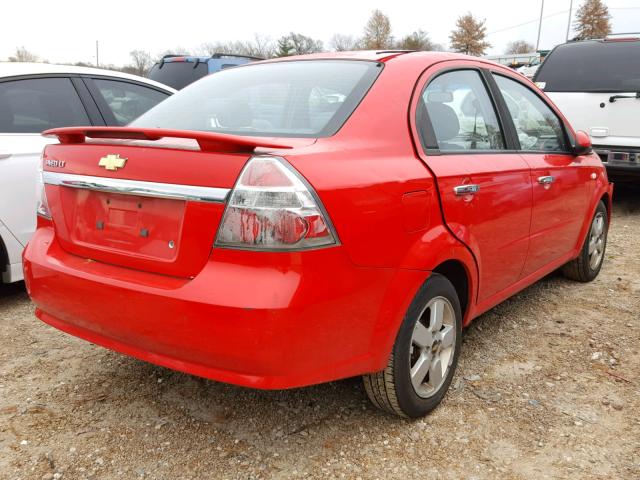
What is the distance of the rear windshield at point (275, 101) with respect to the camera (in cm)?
227

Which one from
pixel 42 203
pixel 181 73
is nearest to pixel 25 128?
pixel 42 203

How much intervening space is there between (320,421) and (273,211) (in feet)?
3.60

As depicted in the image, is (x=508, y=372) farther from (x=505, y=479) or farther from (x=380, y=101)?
(x=380, y=101)

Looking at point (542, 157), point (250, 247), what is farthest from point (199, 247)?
point (542, 157)

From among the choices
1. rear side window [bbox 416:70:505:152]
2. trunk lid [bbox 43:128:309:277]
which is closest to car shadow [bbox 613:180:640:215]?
rear side window [bbox 416:70:505:152]

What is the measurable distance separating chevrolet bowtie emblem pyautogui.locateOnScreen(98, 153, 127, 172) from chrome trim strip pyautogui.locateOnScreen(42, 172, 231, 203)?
0.05 m

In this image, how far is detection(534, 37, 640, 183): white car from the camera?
6.23m

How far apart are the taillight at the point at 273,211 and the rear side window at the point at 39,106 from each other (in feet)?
8.68

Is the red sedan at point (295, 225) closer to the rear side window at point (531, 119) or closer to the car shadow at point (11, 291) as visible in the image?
the rear side window at point (531, 119)

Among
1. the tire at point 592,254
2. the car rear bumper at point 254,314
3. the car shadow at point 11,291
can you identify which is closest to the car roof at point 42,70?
the car shadow at point 11,291

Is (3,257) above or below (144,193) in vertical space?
below

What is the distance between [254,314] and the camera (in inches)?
71.0

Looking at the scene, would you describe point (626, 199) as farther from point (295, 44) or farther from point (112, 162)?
point (295, 44)

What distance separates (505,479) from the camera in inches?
A: 83.4
